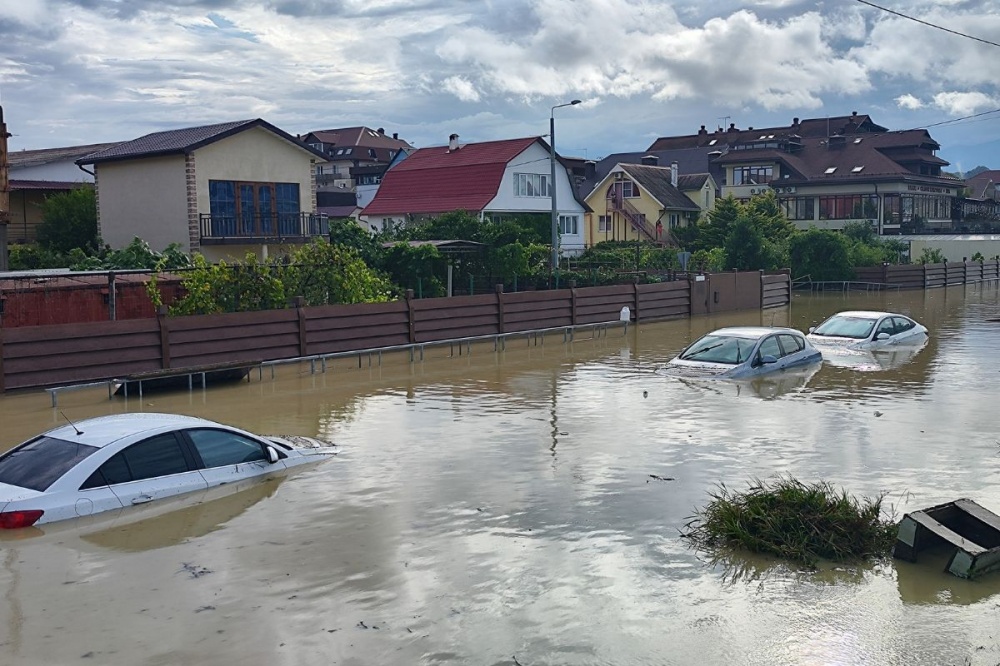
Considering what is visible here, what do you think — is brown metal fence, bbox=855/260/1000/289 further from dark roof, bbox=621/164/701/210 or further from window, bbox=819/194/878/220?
dark roof, bbox=621/164/701/210

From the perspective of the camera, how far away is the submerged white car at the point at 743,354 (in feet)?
71.5

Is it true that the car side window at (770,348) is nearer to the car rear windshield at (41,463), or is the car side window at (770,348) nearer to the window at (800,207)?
the car rear windshield at (41,463)

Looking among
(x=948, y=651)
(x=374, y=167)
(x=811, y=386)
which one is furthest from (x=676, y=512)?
(x=374, y=167)

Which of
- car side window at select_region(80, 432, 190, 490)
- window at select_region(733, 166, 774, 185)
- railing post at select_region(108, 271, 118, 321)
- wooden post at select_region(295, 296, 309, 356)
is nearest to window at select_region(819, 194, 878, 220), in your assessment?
window at select_region(733, 166, 774, 185)

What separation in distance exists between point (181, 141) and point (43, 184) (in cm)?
1288

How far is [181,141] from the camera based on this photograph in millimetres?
37688

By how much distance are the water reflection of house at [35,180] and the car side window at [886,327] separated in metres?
32.8

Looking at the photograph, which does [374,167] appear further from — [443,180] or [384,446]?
[384,446]

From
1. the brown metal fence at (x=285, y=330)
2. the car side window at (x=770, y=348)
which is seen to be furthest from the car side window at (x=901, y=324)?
the brown metal fence at (x=285, y=330)

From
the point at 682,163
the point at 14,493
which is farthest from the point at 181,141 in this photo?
the point at 682,163

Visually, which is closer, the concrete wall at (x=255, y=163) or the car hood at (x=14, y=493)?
the car hood at (x=14, y=493)

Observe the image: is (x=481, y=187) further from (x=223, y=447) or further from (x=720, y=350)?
(x=223, y=447)

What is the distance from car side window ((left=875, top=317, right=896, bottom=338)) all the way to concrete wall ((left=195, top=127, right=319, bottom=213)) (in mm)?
22678

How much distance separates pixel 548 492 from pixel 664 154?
303ft
